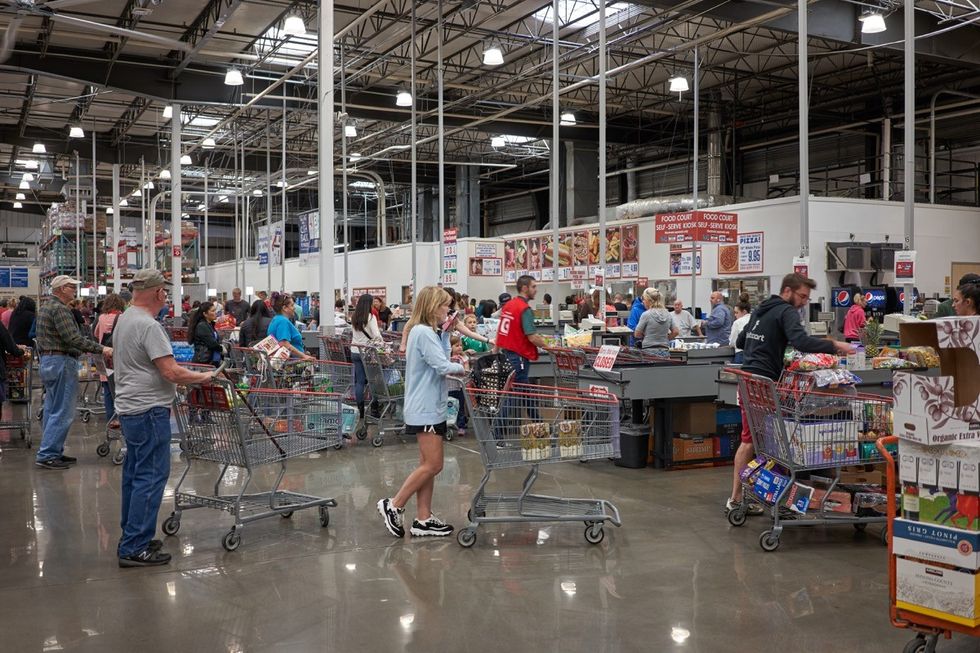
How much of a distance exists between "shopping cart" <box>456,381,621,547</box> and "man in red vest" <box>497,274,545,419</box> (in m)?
2.41

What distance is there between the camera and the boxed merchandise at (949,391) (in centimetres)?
355

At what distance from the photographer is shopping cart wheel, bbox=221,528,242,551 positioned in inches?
223

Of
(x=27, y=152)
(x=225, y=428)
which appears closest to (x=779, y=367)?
(x=225, y=428)

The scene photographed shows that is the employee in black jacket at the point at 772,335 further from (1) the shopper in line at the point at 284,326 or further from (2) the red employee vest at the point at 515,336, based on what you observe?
(1) the shopper in line at the point at 284,326

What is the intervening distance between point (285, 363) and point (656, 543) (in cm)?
508

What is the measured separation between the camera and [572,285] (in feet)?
76.6

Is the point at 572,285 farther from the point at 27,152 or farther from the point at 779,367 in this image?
the point at 27,152

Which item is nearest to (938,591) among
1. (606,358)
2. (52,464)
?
(606,358)

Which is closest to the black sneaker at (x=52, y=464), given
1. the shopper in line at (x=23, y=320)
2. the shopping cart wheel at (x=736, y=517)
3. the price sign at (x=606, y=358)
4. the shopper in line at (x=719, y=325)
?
the shopper in line at (x=23, y=320)

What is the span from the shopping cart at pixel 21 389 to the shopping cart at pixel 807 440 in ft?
25.6

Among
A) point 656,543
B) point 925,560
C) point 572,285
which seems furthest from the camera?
point 572,285

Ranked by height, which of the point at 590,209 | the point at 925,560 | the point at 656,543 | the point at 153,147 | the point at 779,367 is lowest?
the point at 656,543

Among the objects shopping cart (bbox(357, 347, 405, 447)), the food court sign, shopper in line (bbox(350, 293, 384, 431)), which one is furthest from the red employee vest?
the food court sign

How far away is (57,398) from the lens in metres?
8.59
